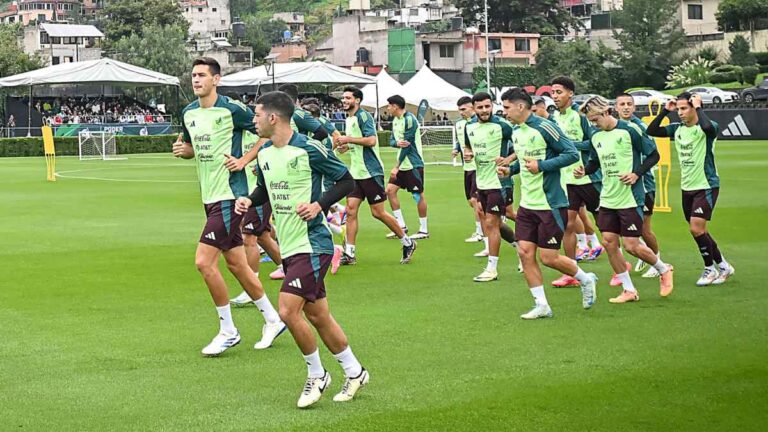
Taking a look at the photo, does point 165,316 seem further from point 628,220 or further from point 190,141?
point 628,220

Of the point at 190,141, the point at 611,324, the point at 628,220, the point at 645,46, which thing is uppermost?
the point at 645,46

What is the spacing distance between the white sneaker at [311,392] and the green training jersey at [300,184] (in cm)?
91

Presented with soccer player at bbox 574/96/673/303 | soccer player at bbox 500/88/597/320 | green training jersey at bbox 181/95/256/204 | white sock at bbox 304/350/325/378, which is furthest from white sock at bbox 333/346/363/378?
soccer player at bbox 574/96/673/303

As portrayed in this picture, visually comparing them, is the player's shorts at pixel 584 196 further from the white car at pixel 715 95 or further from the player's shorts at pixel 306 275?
the white car at pixel 715 95

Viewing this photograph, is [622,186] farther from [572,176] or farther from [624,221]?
[572,176]

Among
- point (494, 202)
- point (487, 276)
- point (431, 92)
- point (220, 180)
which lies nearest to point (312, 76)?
point (431, 92)

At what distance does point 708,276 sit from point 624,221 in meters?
1.55

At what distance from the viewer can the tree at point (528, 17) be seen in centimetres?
11550

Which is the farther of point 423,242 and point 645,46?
point 645,46

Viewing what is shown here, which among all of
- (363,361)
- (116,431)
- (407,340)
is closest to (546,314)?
(407,340)

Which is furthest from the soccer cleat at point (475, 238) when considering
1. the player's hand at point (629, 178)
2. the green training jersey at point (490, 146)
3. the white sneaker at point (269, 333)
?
the white sneaker at point (269, 333)

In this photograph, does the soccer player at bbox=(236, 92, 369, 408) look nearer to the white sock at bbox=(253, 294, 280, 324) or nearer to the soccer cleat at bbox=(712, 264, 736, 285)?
the white sock at bbox=(253, 294, 280, 324)

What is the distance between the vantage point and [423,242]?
18406 mm

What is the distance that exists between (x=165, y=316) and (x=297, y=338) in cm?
405
